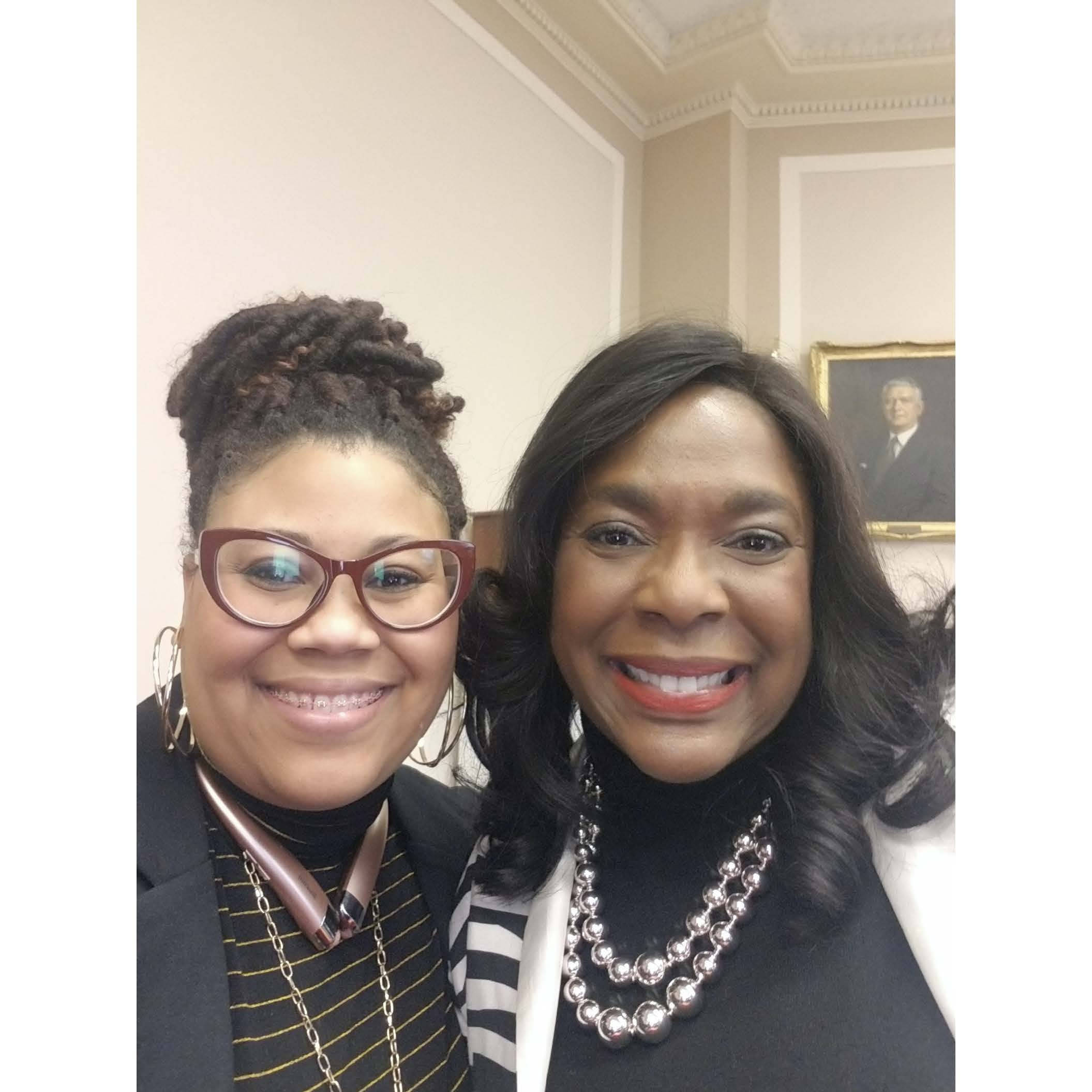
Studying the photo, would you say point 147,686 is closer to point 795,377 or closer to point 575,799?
point 575,799

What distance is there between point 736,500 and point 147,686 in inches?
23.4

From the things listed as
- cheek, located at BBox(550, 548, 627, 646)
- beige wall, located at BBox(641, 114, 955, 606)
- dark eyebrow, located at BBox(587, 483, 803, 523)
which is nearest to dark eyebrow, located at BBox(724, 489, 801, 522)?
dark eyebrow, located at BBox(587, 483, 803, 523)

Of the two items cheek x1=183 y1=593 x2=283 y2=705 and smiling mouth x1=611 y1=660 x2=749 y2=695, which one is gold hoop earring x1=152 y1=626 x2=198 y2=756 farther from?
smiling mouth x1=611 y1=660 x2=749 y2=695

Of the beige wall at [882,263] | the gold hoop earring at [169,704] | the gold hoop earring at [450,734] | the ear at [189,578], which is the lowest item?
the gold hoop earring at [450,734]

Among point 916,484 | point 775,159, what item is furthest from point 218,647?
point 775,159

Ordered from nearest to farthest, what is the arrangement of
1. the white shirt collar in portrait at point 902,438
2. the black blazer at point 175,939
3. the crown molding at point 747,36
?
1. the black blazer at point 175,939
2. the crown molding at point 747,36
3. the white shirt collar in portrait at point 902,438

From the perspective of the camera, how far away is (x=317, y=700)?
569 millimetres

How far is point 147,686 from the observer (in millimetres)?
772

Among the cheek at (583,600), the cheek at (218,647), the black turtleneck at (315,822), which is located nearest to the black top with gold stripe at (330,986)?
the black turtleneck at (315,822)

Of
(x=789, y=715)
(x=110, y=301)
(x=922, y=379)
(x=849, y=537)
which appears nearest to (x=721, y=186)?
(x=922, y=379)

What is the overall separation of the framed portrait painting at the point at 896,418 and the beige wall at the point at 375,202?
0.28m

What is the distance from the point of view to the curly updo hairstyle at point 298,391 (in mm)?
579

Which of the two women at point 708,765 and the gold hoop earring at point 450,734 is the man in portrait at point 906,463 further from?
the gold hoop earring at point 450,734

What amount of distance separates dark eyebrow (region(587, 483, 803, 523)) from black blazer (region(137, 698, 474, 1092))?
394mm
